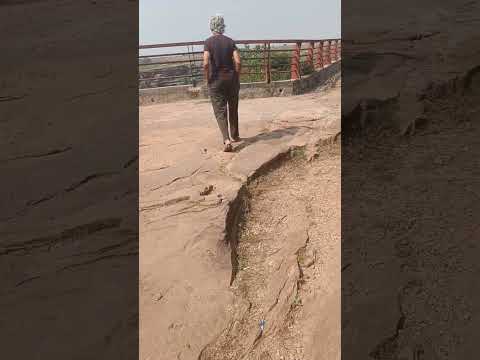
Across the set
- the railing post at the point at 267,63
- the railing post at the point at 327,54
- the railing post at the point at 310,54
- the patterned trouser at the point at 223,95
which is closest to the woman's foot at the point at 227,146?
the patterned trouser at the point at 223,95

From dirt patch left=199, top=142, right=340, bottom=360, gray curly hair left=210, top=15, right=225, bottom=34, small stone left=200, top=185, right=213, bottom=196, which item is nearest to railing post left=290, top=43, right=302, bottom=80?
gray curly hair left=210, top=15, right=225, bottom=34

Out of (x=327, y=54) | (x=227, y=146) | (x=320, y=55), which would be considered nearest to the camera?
(x=227, y=146)

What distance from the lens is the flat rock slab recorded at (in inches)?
79.4

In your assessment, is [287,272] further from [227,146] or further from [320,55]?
[320,55]

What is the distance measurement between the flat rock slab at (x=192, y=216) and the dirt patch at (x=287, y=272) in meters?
0.12

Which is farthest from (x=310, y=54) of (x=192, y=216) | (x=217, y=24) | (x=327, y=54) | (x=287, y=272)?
(x=287, y=272)

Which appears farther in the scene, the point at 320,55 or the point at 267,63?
the point at 320,55

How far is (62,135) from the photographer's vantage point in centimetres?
382

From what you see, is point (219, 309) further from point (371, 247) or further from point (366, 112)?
point (366, 112)

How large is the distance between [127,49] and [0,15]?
1.51 m

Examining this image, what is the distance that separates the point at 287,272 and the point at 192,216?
2.73 ft

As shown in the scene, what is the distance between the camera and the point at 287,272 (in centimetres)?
233

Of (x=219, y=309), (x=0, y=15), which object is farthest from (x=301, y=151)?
(x=0, y=15)

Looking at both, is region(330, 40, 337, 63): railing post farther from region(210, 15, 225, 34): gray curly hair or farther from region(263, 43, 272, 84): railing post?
region(210, 15, 225, 34): gray curly hair
